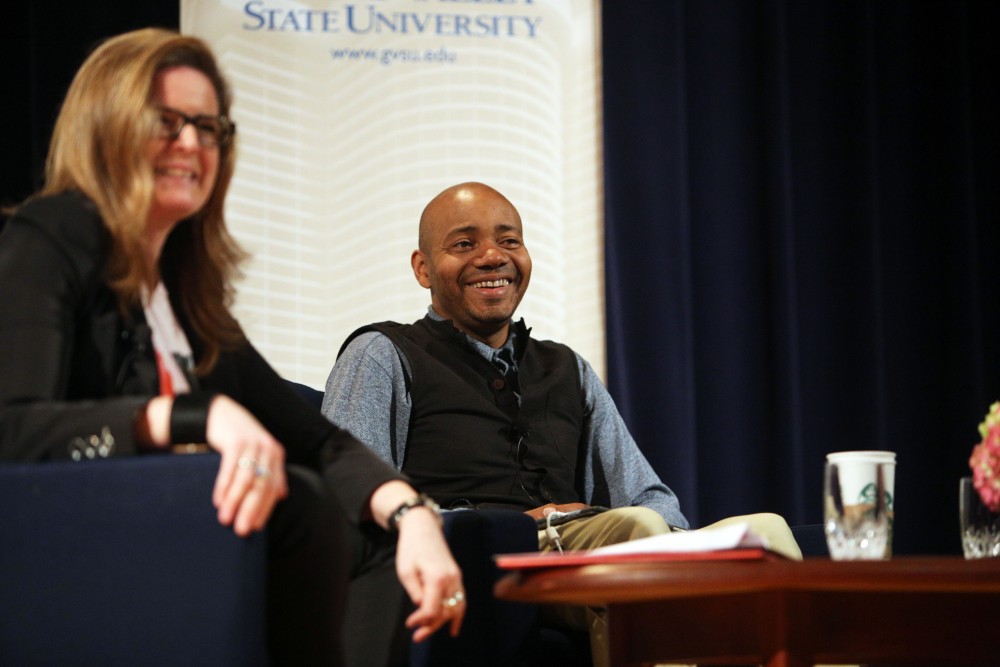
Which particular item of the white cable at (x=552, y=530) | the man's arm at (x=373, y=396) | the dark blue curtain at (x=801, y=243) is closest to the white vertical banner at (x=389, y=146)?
the dark blue curtain at (x=801, y=243)

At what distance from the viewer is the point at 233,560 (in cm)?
108

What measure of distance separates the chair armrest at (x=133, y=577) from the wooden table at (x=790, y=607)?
0.30m

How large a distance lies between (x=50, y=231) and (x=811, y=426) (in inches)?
112

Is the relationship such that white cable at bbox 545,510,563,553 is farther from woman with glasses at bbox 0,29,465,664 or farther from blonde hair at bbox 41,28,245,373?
blonde hair at bbox 41,28,245,373

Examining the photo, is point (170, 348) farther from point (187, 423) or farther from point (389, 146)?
point (389, 146)

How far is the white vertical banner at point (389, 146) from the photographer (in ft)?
11.2

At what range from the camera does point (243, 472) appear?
107 cm

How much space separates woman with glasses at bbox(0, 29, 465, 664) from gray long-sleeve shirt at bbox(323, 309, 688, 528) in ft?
2.84

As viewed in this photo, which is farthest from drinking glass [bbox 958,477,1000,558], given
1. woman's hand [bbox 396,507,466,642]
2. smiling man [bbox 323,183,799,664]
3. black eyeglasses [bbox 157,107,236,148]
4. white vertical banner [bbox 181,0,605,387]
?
white vertical banner [bbox 181,0,605,387]

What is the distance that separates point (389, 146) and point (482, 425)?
1.35 meters

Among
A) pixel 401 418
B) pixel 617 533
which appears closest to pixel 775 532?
pixel 617 533

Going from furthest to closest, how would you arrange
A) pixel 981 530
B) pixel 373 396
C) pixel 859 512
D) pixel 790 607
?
pixel 373 396, pixel 981 530, pixel 859 512, pixel 790 607

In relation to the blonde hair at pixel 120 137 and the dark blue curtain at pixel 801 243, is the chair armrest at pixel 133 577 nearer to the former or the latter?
the blonde hair at pixel 120 137

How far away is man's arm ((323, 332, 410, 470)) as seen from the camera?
2.33m
